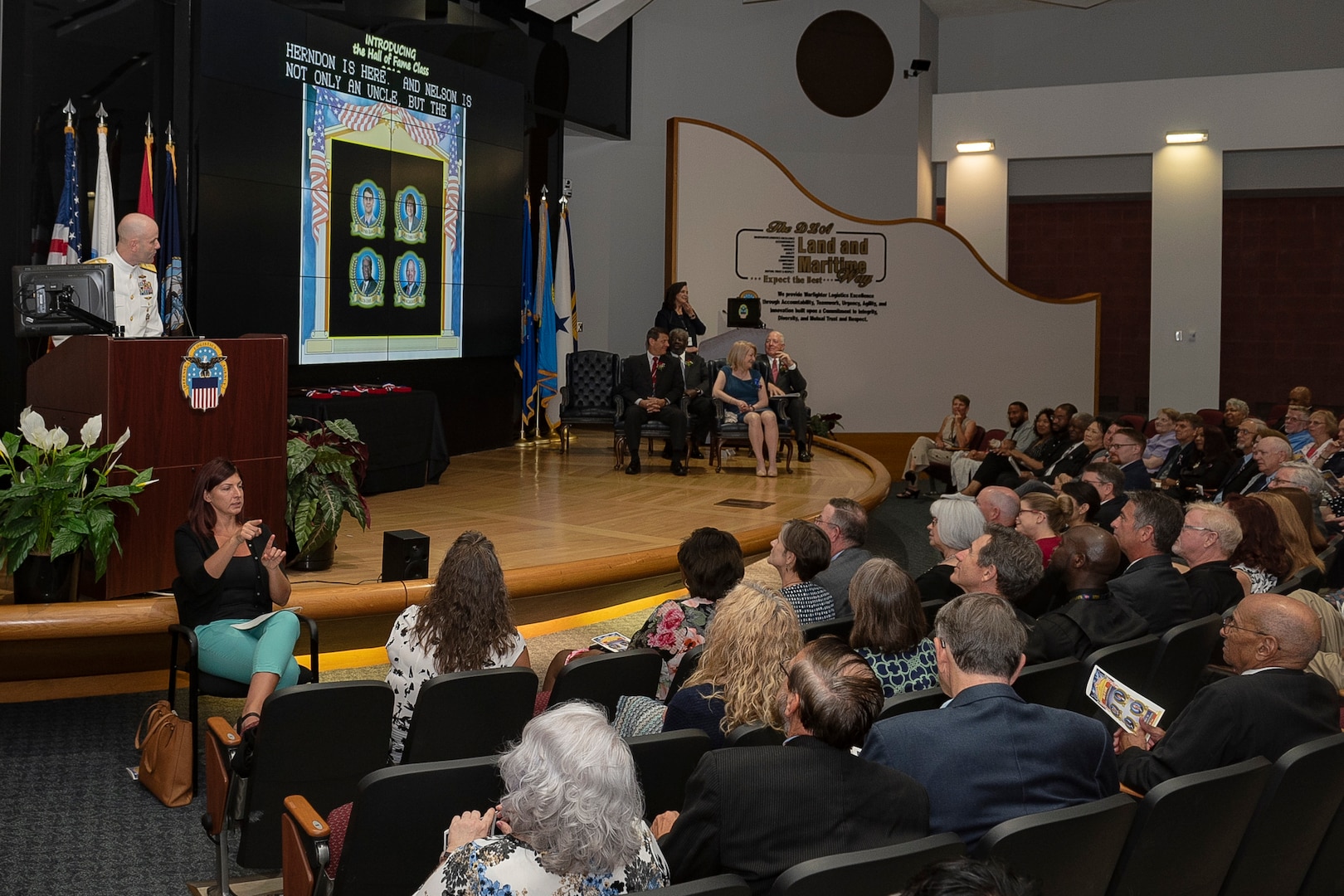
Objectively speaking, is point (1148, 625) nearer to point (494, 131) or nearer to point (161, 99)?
point (161, 99)

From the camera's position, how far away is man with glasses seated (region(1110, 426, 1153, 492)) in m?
7.30

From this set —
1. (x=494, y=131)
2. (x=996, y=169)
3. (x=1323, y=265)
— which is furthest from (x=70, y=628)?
(x=1323, y=265)

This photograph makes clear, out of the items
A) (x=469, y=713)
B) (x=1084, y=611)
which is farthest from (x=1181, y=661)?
(x=469, y=713)

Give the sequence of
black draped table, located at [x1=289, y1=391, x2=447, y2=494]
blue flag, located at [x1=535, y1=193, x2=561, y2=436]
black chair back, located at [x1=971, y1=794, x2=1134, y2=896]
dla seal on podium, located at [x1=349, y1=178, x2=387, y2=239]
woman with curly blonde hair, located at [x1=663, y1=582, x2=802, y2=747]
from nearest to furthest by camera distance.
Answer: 1. black chair back, located at [x1=971, y1=794, x2=1134, y2=896]
2. woman with curly blonde hair, located at [x1=663, y1=582, x2=802, y2=747]
3. black draped table, located at [x1=289, y1=391, x2=447, y2=494]
4. dla seal on podium, located at [x1=349, y1=178, x2=387, y2=239]
5. blue flag, located at [x1=535, y1=193, x2=561, y2=436]

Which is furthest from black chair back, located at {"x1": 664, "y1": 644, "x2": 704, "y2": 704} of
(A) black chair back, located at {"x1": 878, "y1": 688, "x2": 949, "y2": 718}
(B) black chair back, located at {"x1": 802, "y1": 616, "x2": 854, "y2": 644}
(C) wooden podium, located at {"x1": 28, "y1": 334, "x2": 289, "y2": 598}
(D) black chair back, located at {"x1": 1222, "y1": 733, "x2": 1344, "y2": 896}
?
(C) wooden podium, located at {"x1": 28, "y1": 334, "x2": 289, "y2": 598}

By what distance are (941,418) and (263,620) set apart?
10112 mm

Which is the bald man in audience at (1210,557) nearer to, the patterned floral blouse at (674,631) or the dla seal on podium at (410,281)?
the patterned floral blouse at (674,631)

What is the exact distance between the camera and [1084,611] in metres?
3.59

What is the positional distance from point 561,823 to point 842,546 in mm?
2666

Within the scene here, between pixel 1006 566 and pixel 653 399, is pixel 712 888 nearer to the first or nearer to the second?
pixel 1006 566

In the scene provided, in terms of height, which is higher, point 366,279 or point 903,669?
point 366,279

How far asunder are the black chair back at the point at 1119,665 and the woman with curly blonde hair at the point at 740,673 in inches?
37.8

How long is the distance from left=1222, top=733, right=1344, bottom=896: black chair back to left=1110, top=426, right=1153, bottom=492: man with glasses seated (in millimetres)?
5104

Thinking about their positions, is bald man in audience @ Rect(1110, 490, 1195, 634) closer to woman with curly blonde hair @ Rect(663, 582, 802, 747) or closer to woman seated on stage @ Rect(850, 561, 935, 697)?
woman seated on stage @ Rect(850, 561, 935, 697)
